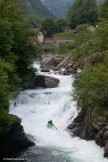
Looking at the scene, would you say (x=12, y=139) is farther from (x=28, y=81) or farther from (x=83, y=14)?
(x=83, y=14)

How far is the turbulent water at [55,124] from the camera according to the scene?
94.9ft

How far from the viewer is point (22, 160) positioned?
27.9 meters

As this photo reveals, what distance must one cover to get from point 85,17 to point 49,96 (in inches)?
2900

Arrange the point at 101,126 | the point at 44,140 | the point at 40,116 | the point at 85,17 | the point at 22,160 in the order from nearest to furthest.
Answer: the point at 22,160 < the point at 101,126 < the point at 44,140 < the point at 40,116 < the point at 85,17

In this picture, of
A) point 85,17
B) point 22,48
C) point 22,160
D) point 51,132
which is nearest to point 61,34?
point 85,17

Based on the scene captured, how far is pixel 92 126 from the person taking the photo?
3152cm

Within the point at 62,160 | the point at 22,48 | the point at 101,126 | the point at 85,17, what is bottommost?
the point at 62,160

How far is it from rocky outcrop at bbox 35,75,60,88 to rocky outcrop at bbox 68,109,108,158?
1222cm

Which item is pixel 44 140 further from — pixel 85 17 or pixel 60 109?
pixel 85 17

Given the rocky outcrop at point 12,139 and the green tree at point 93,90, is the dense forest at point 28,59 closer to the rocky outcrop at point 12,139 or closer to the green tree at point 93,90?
the green tree at point 93,90

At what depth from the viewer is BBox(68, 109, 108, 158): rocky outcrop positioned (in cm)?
2961

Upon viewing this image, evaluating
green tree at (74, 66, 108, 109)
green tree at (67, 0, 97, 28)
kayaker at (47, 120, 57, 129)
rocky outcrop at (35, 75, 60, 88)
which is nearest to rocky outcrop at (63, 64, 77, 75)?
rocky outcrop at (35, 75, 60, 88)

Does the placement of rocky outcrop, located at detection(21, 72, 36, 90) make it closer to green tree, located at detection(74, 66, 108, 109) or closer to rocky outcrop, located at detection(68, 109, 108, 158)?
rocky outcrop, located at detection(68, 109, 108, 158)

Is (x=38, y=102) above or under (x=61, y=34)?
under
